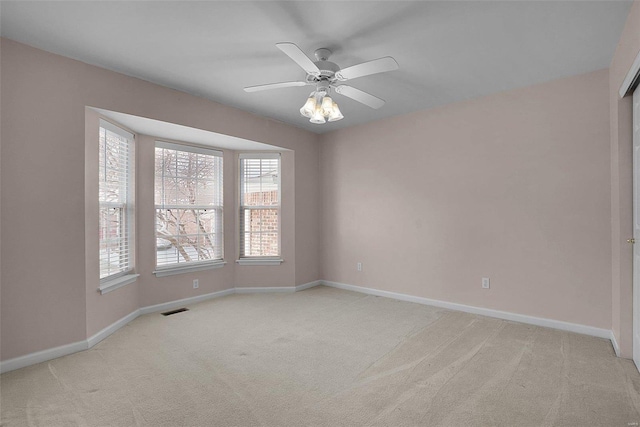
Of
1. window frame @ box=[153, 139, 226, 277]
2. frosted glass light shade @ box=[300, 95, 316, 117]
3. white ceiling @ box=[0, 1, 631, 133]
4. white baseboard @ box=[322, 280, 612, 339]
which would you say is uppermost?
white ceiling @ box=[0, 1, 631, 133]

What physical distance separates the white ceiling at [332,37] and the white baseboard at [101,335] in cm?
245

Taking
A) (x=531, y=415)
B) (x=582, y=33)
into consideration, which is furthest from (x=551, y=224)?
(x=531, y=415)

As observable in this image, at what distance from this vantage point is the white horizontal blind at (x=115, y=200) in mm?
3299

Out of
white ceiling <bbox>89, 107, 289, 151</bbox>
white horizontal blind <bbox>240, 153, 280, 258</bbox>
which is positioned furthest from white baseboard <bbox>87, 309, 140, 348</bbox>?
white ceiling <bbox>89, 107, 289, 151</bbox>

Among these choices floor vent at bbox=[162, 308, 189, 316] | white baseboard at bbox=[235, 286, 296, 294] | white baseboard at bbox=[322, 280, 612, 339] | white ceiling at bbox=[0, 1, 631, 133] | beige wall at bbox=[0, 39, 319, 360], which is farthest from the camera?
white baseboard at bbox=[235, 286, 296, 294]

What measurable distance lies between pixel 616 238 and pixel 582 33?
1682 millimetres

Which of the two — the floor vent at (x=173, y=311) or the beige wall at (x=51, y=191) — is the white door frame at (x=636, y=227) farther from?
the floor vent at (x=173, y=311)

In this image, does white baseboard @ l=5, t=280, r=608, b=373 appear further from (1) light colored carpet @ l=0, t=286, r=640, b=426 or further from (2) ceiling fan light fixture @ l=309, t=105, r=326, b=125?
(2) ceiling fan light fixture @ l=309, t=105, r=326, b=125

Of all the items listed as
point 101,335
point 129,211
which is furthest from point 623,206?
point 129,211

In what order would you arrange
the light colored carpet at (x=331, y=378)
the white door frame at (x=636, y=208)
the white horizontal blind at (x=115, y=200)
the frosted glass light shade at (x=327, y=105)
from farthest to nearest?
the white horizontal blind at (x=115, y=200)
the frosted glass light shade at (x=327, y=105)
the white door frame at (x=636, y=208)
the light colored carpet at (x=331, y=378)

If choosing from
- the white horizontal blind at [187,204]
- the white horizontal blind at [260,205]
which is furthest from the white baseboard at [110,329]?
the white horizontal blind at [260,205]

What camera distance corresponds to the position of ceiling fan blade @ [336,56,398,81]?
2.20 meters

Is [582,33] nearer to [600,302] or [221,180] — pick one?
[600,302]

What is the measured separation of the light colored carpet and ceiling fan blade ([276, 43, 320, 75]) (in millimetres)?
2227
